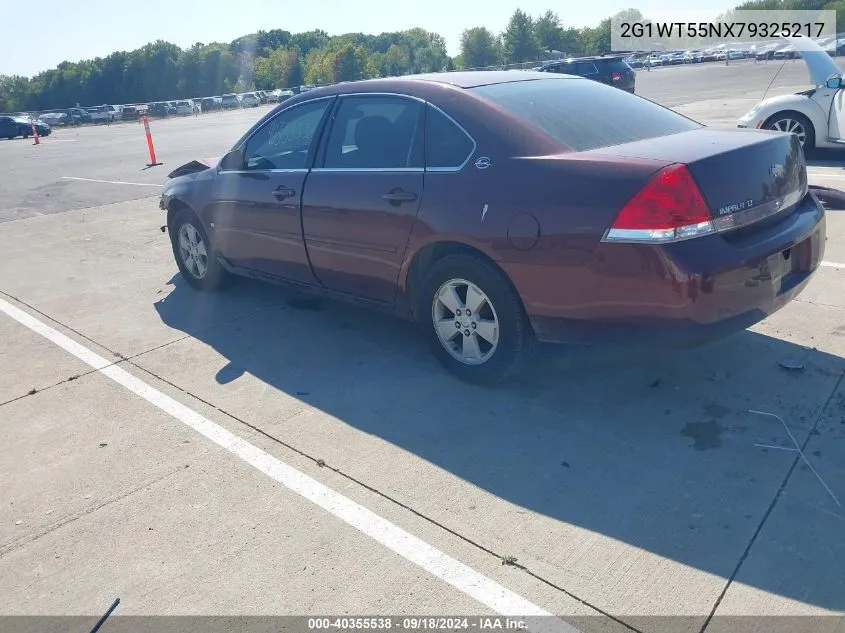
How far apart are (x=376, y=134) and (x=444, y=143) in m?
0.62

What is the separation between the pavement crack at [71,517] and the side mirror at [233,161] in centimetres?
275

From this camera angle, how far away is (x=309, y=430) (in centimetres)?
400

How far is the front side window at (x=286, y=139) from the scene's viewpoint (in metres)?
5.15

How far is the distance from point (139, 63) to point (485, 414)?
128 metres

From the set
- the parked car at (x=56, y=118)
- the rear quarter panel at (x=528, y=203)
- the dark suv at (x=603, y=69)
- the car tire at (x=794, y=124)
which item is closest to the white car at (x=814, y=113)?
the car tire at (x=794, y=124)

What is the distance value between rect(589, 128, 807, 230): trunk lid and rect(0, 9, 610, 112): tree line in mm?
93250

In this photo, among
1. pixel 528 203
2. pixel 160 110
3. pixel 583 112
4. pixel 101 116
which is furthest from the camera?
pixel 160 110

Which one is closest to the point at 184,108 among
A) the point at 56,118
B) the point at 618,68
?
the point at 56,118

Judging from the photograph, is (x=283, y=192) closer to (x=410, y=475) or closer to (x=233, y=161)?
(x=233, y=161)

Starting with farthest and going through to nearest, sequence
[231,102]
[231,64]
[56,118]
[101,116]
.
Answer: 1. [231,64]
2. [231,102]
3. [56,118]
4. [101,116]

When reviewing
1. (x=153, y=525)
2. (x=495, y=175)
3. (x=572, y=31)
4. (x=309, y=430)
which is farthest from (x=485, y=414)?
(x=572, y=31)

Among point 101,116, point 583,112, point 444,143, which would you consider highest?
point 101,116

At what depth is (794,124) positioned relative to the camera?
10.0 meters

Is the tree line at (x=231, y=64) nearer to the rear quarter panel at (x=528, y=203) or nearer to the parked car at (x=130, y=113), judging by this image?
the parked car at (x=130, y=113)
